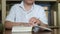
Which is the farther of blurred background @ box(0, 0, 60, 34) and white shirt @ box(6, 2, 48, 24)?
blurred background @ box(0, 0, 60, 34)

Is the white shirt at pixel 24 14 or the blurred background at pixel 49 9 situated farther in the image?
the blurred background at pixel 49 9

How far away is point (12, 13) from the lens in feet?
7.18

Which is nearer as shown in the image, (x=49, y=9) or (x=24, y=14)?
(x=24, y=14)

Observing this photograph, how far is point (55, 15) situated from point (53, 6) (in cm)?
17

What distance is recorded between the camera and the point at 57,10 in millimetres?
2664

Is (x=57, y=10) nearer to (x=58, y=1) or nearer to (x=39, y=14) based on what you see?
(x=58, y=1)

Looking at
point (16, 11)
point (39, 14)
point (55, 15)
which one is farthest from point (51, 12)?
point (16, 11)

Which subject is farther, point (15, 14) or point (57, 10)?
point (57, 10)

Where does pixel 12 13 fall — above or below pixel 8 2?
below

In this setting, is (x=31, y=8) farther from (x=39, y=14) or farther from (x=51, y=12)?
(x=51, y=12)

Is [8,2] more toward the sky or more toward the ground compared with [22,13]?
more toward the sky

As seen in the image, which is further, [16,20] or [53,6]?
[53,6]

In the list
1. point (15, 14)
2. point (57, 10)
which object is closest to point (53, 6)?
point (57, 10)

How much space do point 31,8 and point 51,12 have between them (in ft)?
1.84
